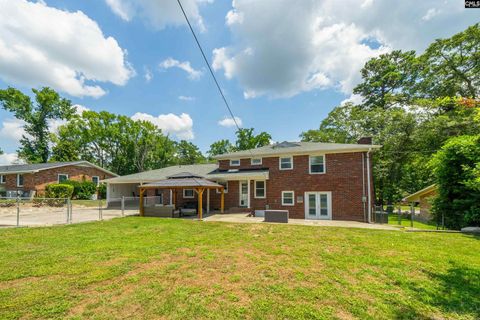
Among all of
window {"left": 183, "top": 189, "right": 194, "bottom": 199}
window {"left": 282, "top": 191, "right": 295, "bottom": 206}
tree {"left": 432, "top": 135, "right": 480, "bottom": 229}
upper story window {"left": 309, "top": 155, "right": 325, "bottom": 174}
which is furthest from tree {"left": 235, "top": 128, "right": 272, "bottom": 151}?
tree {"left": 432, "top": 135, "right": 480, "bottom": 229}

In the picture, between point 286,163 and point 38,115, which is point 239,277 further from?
point 38,115

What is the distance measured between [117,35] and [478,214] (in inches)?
742

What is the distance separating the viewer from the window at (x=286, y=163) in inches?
632

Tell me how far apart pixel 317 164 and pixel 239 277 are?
1207 centimetres

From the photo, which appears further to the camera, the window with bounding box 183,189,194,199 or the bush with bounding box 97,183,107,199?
the bush with bounding box 97,183,107,199

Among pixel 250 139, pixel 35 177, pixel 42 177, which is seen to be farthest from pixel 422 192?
pixel 35 177

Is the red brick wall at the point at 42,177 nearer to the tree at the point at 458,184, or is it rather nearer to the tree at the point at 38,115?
the tree at the point at 38,115

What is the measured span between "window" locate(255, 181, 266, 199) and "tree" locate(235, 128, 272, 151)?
25.8 metres

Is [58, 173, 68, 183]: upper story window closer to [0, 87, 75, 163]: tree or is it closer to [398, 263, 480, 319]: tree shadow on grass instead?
[0, 87, 75, 163]: tree

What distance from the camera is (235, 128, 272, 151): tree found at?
42.7 m

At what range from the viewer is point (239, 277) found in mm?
4793

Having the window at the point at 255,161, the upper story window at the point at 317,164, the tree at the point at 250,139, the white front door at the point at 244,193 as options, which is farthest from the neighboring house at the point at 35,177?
the upper story window at the point at 317,164

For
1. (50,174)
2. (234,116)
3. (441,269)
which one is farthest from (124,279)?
(50,174)

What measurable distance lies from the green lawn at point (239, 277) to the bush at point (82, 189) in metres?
20.1
